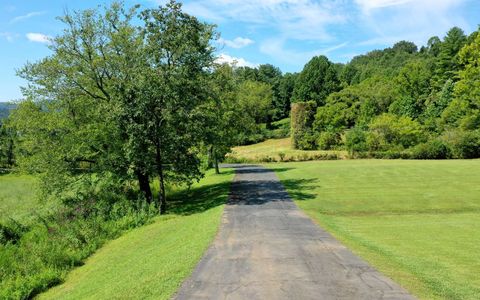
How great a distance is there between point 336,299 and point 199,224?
10.3 m

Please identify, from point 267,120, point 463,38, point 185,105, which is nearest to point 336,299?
point 185,105

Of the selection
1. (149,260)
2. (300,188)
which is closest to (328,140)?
(300,188)

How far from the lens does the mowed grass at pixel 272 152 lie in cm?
5381

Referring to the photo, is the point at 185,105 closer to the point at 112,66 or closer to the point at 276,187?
the point at 112,66

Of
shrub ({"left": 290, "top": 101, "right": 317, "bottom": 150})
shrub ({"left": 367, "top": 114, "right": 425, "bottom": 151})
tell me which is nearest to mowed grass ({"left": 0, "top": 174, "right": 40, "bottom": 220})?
shrub ({"left": 290, "top": 101, "right": 317, "bottom": 150})

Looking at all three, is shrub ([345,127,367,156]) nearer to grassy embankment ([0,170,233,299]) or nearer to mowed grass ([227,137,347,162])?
mowed grass ([227,137,347,162])

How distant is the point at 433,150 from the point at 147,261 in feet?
141

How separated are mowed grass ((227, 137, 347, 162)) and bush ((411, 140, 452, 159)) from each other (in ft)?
31.0

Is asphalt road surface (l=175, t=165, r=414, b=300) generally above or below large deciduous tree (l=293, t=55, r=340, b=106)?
below

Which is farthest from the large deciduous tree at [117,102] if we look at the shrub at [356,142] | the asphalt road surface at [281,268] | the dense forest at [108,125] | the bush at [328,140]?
the bush at [328,140]

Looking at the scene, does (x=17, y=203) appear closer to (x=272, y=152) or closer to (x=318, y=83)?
(x=272, y=152)

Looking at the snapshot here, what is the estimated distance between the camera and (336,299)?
834cm

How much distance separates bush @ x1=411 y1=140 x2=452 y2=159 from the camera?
4669cm

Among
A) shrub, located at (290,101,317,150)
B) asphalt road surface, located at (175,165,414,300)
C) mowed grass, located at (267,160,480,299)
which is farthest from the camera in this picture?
shrub, located at (290,101,317,150)
